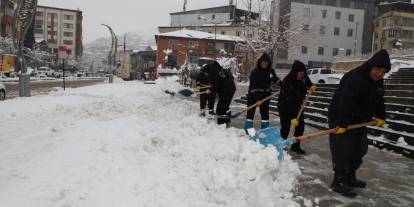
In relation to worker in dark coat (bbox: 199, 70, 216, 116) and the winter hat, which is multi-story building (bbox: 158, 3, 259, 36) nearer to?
worker in dark coat (bbox: 199, 70, 216, 116)

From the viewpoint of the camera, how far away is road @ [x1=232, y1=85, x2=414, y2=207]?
465 centimetres

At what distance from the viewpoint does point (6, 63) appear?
41.2 meters

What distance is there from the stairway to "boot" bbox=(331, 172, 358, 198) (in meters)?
2.96

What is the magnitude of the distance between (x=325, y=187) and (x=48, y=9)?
113 metres

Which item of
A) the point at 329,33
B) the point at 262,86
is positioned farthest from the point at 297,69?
the point at 329,33

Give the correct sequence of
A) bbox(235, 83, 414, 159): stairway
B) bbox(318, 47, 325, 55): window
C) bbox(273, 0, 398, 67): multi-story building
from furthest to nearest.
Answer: bbox(318, 47, 325, 55): window
bbox(273, 0, 398, 67): multi-story building
bbox(235, 83, 414, 159): stairway

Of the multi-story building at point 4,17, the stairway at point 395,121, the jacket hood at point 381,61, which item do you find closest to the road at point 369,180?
the stairway at point 395,121

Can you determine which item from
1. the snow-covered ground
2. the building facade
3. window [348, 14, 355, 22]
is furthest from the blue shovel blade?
window [348, 14, 355, 22]

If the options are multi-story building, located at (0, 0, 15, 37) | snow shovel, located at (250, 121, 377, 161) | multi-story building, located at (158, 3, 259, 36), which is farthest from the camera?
multi-story building, located at (158, 3, 259, 36)

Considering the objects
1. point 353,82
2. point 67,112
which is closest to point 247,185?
point 353,82

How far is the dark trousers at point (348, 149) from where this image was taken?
4.85 meters

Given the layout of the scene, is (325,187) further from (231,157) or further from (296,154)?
(296,154)

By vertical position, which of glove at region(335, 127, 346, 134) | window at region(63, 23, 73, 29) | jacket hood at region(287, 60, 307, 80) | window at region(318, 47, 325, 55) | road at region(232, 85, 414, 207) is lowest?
road at region(232, 85, 414, 207)

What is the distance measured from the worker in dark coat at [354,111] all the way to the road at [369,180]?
0.23 metres
